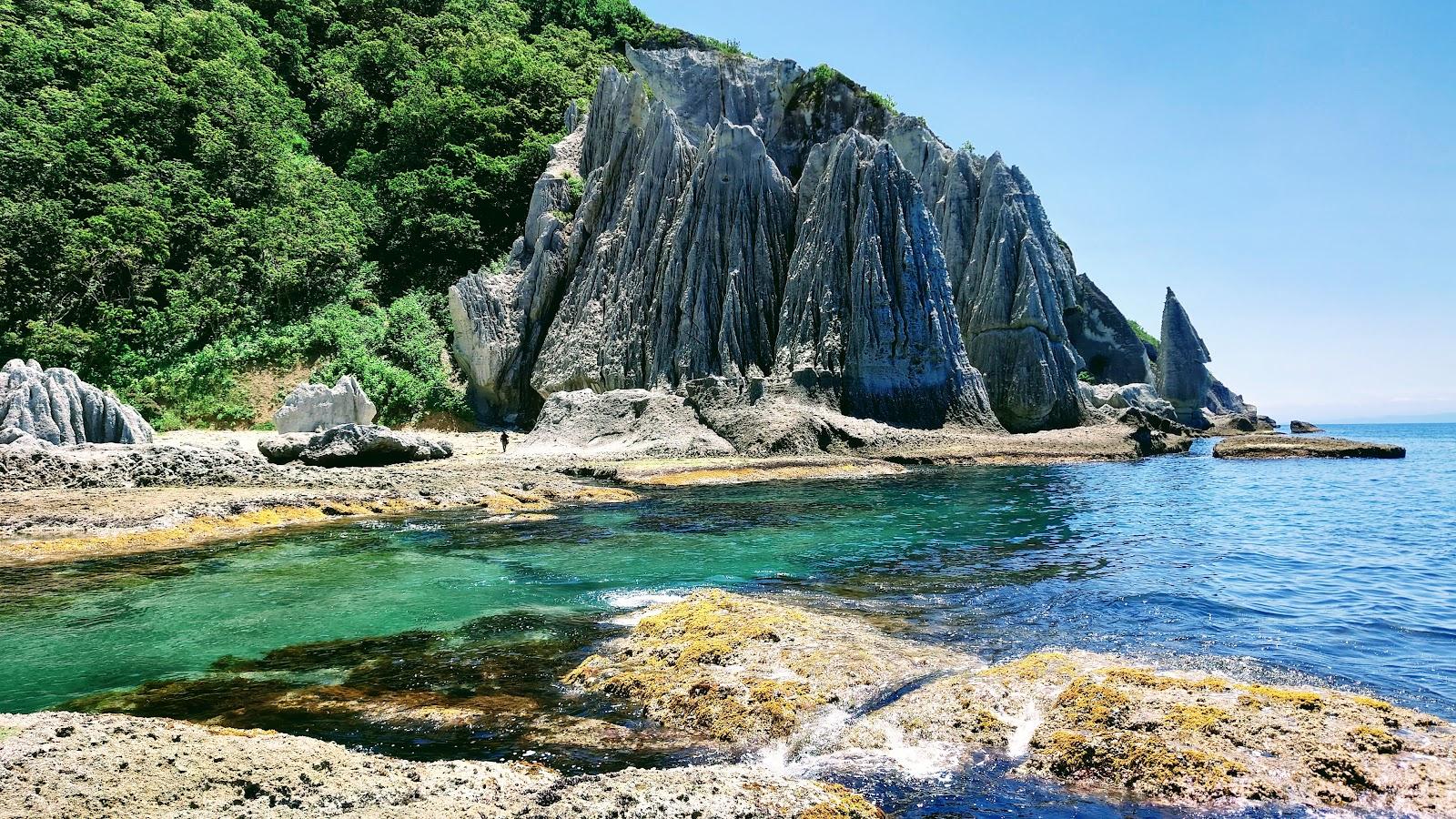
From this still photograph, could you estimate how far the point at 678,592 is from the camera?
9398mm

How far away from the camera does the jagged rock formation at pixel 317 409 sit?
22.8m

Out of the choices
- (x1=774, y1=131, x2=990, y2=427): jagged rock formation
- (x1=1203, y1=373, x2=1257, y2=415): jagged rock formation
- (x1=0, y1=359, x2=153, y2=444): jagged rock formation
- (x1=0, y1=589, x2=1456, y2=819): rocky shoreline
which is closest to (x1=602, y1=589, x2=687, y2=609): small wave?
(x1=0, y1=589, x2=1456, y2=819): rocky shoreline

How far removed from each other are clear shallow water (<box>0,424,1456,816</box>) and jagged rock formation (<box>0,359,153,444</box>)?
7.56 m

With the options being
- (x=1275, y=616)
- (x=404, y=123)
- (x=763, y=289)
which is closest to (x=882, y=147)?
(x=763, y=289)

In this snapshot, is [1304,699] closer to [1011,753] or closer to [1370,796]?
[1370,796]

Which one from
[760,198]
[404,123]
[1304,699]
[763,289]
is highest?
[404,123]

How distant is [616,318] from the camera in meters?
30.7

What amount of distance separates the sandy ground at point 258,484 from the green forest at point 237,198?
4.68m

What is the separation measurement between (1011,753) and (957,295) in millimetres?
38616

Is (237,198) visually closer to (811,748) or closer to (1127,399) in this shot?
(811,748)

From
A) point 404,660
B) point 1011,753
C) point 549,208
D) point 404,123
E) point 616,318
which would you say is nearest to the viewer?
point 1011,753

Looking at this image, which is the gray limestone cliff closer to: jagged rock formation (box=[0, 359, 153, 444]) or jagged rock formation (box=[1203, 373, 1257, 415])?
jagged rock formation (box=[1203, 373, 1257, 415])

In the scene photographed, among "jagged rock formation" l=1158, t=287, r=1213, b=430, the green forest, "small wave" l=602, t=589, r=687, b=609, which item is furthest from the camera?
"jagged rock formation" l=1158, t=287, r=1213, b=430

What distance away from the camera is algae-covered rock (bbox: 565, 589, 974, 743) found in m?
5.24
